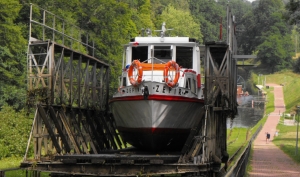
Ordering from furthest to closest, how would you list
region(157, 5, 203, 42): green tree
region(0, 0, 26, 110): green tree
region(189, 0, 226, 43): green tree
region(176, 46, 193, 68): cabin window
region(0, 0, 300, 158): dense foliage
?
region(189, 0, 226, 43): green tree
region(157, 5, 203, 42): green tree
region(0, 0, 26, 110): green tree
region(0, 0, 300, 158): dense foliage
region(176, 46, 193, 68): cabin window

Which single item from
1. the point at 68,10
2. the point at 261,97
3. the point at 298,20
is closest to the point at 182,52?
the point at 298,20

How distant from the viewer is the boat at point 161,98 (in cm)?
2198

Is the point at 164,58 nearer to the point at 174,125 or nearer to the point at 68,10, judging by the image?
the point at 174,125

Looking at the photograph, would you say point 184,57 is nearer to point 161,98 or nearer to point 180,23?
point 161,98

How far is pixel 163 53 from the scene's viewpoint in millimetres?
26109

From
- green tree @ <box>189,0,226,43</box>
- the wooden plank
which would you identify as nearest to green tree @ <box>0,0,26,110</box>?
the wooden plank

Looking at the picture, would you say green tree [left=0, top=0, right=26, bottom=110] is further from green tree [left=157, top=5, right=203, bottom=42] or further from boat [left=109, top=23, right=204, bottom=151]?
green tree [left=157, top=5, right=203, bottom=42]

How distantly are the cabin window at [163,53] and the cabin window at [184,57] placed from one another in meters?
0.36

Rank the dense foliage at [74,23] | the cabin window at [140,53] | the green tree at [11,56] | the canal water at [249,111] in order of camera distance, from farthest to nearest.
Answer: the canal water at [249,111] < the green tree at [11,56] < the dense foliage at [74,23] < the cabin window at [140,53]

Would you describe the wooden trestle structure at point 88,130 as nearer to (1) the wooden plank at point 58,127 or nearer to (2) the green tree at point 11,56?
(1) the wooden plank at point 58,127

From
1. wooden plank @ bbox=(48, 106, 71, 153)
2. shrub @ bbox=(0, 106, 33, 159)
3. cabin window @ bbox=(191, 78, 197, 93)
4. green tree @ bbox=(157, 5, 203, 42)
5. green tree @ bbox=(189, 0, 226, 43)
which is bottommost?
shrub @ bbox=(0, 106, 33, 159)

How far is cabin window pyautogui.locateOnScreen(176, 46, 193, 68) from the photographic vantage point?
84.6ft

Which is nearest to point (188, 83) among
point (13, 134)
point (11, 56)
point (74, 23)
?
point (13, 134)

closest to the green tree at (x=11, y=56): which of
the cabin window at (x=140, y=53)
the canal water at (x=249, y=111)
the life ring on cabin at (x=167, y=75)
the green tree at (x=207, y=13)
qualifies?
the cabin window at (x=140, y=53)
